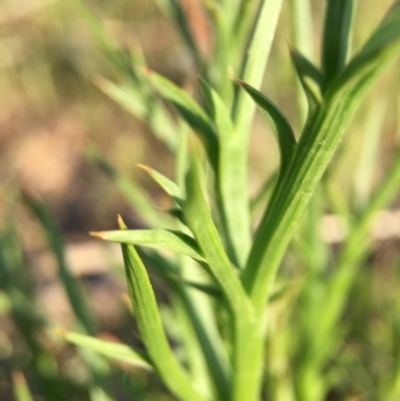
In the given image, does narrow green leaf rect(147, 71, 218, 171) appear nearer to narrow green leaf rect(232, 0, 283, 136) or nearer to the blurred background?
narrow green leaf rect(232, 0, 283, 136)

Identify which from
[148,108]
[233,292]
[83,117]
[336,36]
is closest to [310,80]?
[336,36]

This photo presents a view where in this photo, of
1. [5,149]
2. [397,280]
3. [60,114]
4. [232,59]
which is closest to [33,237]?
[5,149]

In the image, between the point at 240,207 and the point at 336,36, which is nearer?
the point at 336,36

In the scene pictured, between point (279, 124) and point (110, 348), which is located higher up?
point (279, 124)

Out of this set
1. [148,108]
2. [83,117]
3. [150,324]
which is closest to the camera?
[150,324]

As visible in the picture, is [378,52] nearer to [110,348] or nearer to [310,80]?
[310,80]

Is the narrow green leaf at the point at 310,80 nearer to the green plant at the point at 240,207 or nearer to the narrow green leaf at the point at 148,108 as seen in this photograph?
the green plant at the point at 240,207
